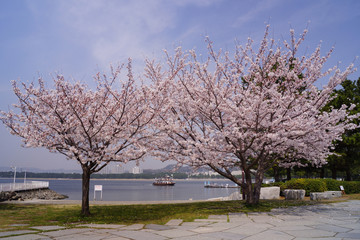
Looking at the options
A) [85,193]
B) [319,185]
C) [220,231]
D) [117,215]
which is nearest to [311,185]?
[319,185]

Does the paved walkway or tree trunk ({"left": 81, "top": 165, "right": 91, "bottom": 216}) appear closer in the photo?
the paved walkway

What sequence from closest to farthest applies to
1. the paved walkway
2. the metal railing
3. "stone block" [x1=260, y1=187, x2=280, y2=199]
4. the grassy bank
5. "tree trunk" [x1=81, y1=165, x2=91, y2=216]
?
the paved walkway → the grassy bank → "tree trunk" [x1=81, y1=165, x2=91, y2=216] → "stone block" [x1=260, y1=187, x2=280, y2=199] → the metal railing

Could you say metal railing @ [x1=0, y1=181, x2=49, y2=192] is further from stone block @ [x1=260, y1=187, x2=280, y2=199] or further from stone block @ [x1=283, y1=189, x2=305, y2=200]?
stone block @ [x1=283, y1=189, x2=305, y2=200]

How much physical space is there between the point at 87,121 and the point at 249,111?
279 inches

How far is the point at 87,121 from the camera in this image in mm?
11828

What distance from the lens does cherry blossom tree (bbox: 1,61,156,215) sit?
1098cm

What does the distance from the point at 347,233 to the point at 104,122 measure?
9.04 meters

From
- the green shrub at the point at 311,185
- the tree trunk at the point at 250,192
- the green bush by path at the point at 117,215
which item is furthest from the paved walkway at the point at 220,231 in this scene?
the green shrub at the point at 311,185

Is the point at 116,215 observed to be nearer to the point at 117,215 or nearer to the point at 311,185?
the point at 117,215

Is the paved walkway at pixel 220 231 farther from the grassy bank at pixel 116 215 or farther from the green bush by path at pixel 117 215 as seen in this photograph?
the grassy bank at pixel 116 215

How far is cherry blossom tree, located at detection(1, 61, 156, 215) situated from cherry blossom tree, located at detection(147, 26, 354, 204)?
1.33 metres

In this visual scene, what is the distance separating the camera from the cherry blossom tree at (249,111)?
1156 cm

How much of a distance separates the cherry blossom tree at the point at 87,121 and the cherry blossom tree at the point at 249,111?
52.5 inches

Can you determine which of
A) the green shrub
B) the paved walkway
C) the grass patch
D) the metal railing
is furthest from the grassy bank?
the metal railing
